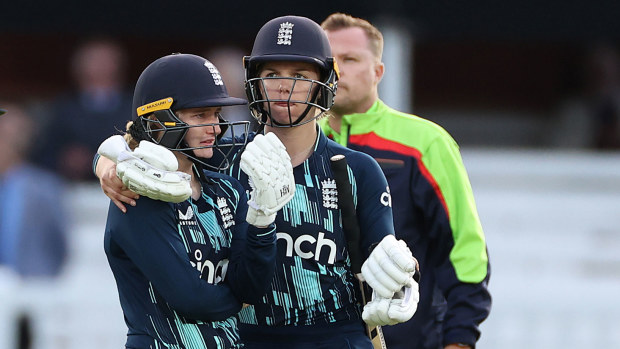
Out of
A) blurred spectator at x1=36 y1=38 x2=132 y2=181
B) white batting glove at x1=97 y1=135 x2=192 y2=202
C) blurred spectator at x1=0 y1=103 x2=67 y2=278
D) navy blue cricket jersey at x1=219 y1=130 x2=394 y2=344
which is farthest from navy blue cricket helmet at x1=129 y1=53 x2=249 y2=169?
blurred spectator at x1=36 y1=38 x2=132 y2=181

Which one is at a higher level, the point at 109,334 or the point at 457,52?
the point at 457,52

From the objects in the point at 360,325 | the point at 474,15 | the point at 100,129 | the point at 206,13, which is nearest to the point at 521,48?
the point at 474,15

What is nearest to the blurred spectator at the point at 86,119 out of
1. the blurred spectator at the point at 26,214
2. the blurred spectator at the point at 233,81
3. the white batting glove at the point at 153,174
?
the blurred spectator at the point at 26,214

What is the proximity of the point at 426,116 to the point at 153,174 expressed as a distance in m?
7.68

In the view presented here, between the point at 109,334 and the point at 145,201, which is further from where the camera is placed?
the point at 109,334

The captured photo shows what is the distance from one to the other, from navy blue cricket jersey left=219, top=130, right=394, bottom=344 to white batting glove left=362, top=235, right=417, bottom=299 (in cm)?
25

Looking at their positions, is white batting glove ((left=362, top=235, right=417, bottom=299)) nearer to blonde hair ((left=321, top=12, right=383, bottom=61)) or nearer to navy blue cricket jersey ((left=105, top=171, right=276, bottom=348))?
navy blue cricket jersey ((left=105, top=171, right=276, bottom=348))

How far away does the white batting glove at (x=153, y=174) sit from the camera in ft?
11.1

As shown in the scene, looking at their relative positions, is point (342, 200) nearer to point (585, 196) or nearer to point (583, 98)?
point (585, 196)

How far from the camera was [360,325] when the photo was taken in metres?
3.94

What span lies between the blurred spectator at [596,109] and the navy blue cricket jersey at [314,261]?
264 inches

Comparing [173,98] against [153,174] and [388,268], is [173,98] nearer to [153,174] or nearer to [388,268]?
[153,174]

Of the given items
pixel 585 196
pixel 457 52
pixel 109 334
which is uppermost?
pixel 457 52

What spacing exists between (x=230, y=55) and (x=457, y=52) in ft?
11.8
